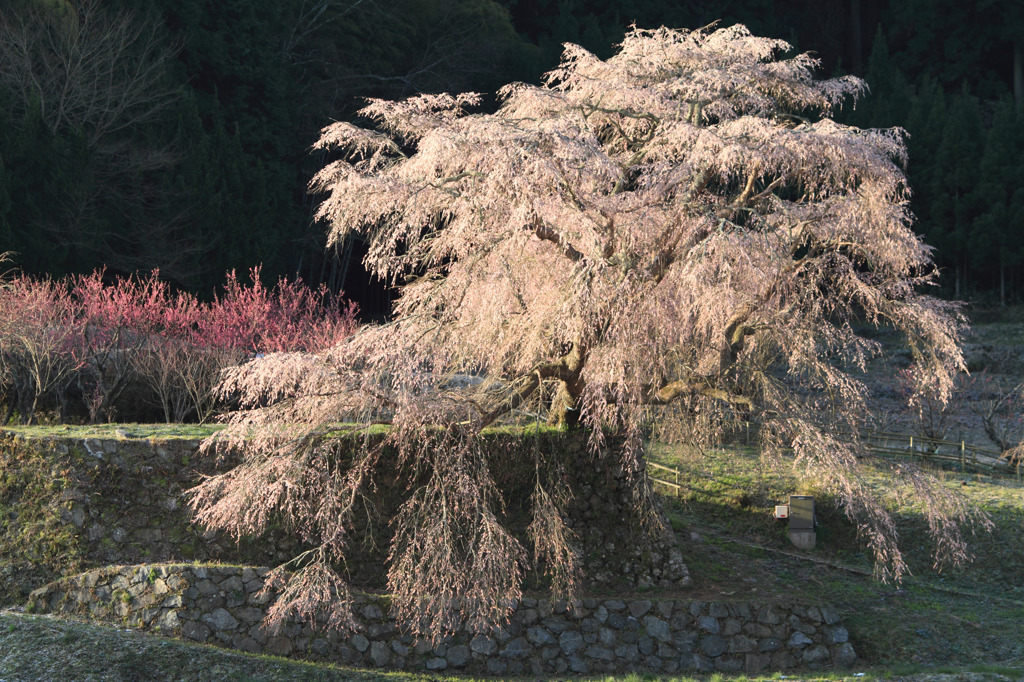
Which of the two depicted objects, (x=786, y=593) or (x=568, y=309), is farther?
(x=786, y=593)

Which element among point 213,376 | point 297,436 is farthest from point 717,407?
point 213,376

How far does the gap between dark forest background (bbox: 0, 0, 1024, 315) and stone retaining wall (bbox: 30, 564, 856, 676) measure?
10128 millimetres

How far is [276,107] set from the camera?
2405 centimetres

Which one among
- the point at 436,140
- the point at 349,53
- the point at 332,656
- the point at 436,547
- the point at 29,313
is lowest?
the point at 332,656

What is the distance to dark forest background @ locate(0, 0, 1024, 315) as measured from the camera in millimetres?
19156

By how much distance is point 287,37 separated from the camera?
1006 inches

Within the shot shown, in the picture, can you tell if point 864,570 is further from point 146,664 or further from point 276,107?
point 276,107

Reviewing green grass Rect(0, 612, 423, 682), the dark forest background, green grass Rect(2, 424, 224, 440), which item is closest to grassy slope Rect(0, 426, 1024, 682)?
green grass Rect(0, 612, 423, 682)

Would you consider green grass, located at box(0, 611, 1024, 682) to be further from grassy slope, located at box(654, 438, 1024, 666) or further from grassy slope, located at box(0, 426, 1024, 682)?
grassy slope, located at box(654, 438, 1024, 666)

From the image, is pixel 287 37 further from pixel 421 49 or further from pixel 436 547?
pixel 436 547

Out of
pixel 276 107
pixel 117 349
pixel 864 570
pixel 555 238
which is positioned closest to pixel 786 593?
pixel 864 570

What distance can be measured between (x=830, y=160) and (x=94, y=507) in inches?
320

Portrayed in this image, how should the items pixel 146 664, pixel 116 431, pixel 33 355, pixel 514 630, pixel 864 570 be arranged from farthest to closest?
pixel 864 570 → pixel 33 355 → pixel 116 431 → pixel 514 630 → pixel 146 664

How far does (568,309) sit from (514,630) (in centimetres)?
319
